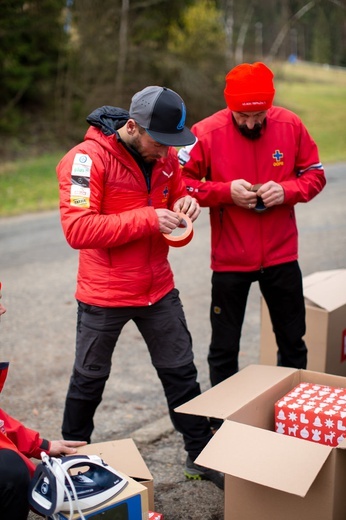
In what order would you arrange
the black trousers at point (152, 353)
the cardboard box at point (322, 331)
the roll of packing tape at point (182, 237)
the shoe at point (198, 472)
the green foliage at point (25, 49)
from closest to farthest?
the roll of packing tape at point (182, 237)
the black trousers at point (152, 353)
the shoe at point (198, 472)
the cardboard box at point (322, 331)
the green foliage at point (25, 49)

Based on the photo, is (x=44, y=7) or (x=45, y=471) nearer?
(x=45, y=471)

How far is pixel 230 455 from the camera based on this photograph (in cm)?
276

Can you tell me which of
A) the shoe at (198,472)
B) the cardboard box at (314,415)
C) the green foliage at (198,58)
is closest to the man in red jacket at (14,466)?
the shoe at (198,472)

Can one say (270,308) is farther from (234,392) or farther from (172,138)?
(172,138)

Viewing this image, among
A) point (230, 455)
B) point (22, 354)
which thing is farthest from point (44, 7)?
point (230, 455)

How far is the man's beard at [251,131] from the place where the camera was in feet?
12.4

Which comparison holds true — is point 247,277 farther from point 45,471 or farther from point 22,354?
point 22,354

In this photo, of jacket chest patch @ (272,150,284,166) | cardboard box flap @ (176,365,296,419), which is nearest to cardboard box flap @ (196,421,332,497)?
cardboard box flap @ (176,365,296,419)

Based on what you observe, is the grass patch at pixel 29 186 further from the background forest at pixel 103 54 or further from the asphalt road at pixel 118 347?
the asphalt road at pixel 118 347

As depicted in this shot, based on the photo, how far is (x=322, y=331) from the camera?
433 cm

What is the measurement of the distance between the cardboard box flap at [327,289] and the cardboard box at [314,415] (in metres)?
1.07

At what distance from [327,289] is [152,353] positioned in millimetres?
1505

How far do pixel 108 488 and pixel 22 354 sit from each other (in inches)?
125

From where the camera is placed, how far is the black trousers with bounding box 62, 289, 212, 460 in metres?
3.43
